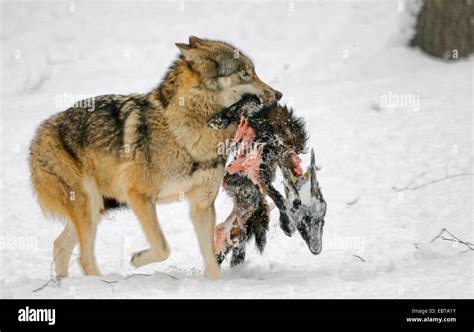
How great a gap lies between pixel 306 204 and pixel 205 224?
2.88 ft

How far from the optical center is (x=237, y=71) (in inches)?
216

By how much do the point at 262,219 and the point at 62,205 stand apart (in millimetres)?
1669

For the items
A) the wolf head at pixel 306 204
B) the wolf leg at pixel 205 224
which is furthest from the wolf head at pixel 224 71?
the wolf leg at pixel 205 224

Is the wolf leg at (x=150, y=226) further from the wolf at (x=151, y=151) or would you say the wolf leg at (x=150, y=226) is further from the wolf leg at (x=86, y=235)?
the wolf leg at (x=86, y=235)

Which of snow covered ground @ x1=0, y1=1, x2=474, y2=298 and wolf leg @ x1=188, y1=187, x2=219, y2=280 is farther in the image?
wolf leg @ x1=188, y1=187, x2=219, y2=280

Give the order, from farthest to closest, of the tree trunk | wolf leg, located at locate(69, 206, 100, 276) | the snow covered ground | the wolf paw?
the tree trunk < wolf leg, located at locate(69, 206, 100, 276) < the wolf paw < the snow covered ground

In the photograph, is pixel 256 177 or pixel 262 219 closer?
pixel 256 177

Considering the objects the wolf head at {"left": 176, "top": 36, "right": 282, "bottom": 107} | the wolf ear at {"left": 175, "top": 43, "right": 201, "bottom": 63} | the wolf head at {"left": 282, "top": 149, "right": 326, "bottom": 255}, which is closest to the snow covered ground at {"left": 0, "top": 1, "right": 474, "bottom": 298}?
the wolf head at {"left": 282, "top": 149, "right": 326, "bottom": 255}

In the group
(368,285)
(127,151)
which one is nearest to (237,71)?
(127,151)

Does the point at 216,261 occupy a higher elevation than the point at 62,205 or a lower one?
lower

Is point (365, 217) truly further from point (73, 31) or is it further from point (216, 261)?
point (73, 31)

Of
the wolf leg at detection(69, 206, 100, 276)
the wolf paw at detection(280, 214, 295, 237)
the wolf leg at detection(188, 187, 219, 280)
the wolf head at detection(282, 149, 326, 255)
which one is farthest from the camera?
the wolf leg at detection(69, 206, 100, 276)

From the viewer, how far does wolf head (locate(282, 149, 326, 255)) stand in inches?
212

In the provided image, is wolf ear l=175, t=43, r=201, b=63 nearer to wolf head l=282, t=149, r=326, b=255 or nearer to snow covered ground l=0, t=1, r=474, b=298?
wolf head l=282, t=149, r=326, b=255
